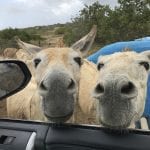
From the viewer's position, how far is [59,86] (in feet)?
13.1

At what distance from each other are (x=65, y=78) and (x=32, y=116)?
277 cm

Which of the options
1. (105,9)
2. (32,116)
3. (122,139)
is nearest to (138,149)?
(122,139)

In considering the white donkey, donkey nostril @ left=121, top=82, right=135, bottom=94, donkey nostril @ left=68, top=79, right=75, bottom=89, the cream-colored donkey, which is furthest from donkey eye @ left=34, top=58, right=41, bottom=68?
donkey nostril @ left=121, top=82, right=135, bottom=94

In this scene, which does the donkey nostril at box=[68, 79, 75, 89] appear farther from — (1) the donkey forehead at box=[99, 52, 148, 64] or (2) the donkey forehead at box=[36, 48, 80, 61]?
(2) the donkey forehead at box=[36, 48, 80, 61]

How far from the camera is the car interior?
8.94 feet

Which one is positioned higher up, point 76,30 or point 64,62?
point 76,30

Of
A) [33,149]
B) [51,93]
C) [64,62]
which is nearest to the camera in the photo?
[33,149]

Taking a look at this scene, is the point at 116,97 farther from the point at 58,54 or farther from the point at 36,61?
the point at 36,61

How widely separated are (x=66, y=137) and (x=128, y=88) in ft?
2.63

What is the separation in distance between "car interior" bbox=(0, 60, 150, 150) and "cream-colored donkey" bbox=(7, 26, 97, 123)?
0.86 m

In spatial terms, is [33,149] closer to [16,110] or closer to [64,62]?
[64,62]

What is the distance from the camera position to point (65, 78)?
4105 millimetres

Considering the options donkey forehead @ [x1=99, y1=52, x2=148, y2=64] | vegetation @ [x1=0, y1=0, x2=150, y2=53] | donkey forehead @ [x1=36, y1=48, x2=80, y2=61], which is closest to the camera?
donkey forehead @ [x1=99, y1=52, x2=148, y2=64]

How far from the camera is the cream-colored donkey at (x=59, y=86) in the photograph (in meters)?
4.06
